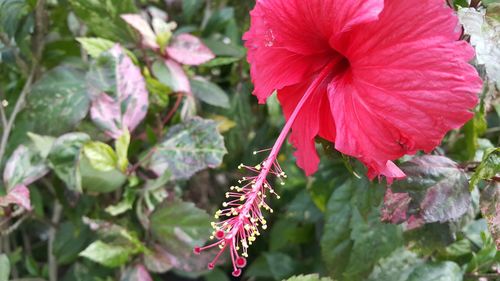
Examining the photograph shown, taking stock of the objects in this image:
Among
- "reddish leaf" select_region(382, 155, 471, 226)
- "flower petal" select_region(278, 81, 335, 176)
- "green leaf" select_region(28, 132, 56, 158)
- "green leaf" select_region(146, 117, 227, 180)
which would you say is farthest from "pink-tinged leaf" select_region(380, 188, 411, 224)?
"green leaf" select_region(28, 132, 56, 158)

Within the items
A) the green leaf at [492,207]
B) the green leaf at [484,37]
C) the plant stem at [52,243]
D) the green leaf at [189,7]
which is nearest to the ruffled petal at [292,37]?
the green leaf at [484,37]

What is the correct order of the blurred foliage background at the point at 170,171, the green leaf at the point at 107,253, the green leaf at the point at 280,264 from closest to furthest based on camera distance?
the blurred foliage background at the point at 170,171
the green leaf at the point at 107,253
the green leaf at the point at 280,264

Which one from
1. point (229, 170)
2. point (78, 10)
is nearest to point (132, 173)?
point (78, 10)

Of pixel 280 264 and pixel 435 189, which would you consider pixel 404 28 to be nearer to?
pixel 435 189

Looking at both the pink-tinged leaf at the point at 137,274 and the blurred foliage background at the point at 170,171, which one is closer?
the blurred foliage background at the point at 170,171

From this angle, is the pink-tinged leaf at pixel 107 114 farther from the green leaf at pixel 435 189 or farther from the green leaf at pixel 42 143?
the green leaf at pixel 435 189

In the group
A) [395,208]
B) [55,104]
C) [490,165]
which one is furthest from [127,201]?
[490,165]

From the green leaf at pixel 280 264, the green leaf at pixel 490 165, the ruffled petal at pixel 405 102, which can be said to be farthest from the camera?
the green leaf at pixel 280 264
